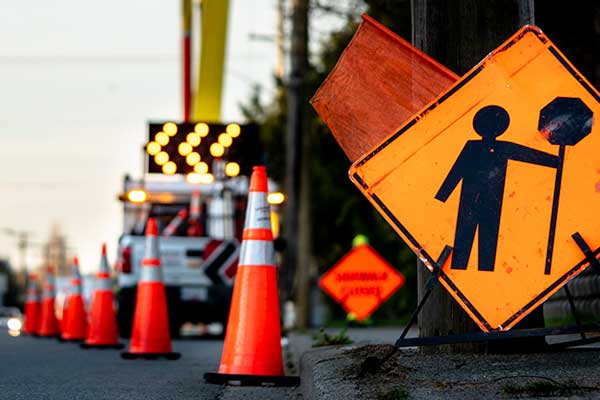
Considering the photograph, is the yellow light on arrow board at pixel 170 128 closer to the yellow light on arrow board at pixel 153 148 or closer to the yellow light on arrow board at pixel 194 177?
the yellow light on arrow board at pixel 153 148

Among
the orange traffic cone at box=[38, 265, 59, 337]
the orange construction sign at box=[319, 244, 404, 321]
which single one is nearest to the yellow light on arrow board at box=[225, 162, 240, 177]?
the orange traffic cone at box=[38, 265, 59, 337]

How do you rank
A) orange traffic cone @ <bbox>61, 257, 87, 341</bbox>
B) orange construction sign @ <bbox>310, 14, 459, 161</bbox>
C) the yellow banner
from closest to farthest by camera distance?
orange construction sign @ <bbox>310, 14, 459, 161</bbox> < orange traffic cone @ <bbox>61, 257, 87, 341</bbox> < the yellow banner

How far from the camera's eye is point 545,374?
5.09 metres

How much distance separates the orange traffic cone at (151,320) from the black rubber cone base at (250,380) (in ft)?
10.4

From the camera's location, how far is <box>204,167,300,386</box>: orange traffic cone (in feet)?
23.6

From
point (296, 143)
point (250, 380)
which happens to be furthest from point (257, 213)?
point (296, 143)

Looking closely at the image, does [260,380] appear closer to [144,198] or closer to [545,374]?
[545,374]

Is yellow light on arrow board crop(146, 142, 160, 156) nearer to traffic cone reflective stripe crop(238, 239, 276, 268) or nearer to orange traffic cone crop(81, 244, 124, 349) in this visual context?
orange traffic cone crop(81, 244, 124, 349)

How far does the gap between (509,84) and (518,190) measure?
0.50 m

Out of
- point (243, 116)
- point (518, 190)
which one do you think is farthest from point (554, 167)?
point (243, 116)

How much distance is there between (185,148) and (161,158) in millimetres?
264

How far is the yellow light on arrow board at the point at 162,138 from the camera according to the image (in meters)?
12.2

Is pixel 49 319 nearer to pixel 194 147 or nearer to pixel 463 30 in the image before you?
pixel 194 147

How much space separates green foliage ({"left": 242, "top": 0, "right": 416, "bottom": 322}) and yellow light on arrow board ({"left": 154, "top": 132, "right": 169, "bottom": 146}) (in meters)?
13.4
